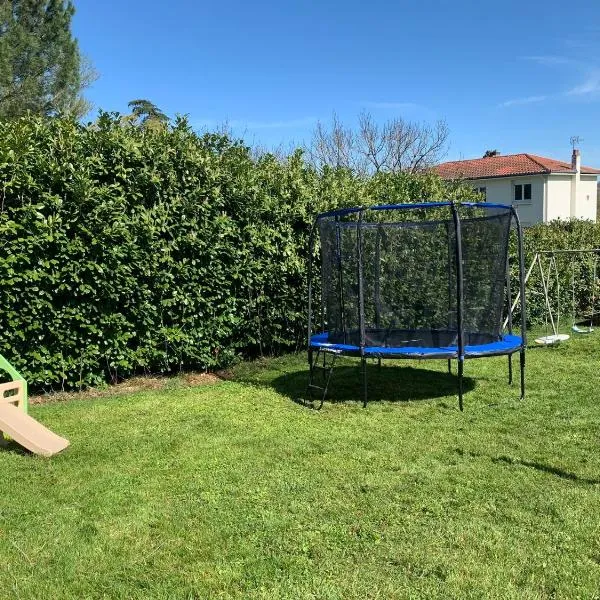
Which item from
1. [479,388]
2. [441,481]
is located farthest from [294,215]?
[441,481]

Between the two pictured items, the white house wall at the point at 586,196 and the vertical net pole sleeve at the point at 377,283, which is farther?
the white house wall at the point at 586,196

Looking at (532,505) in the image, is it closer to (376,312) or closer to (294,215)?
(376,312)

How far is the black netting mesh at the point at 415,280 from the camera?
692cm

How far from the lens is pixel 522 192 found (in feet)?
137

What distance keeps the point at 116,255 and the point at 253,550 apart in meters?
4.18

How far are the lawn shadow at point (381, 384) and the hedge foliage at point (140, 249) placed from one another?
110 cm

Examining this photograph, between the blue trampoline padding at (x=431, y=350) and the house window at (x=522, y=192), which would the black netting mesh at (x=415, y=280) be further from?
the house window at (x=522, y=192)

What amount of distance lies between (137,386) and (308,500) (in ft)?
12.7

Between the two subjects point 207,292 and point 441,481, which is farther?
point 207,292

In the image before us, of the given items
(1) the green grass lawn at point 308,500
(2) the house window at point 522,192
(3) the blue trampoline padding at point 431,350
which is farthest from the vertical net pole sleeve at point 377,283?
(2) the house window at point 522,192

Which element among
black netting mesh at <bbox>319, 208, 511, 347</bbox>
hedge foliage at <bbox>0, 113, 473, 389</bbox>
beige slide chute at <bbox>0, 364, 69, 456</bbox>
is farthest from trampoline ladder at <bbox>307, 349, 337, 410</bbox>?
beige slide chute at <bbox>0, 364, 69, 456</bbox>

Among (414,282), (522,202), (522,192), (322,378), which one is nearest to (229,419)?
(322,378)

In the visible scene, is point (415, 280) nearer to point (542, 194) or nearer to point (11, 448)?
point (11, 448)

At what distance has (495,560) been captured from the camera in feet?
10.4
